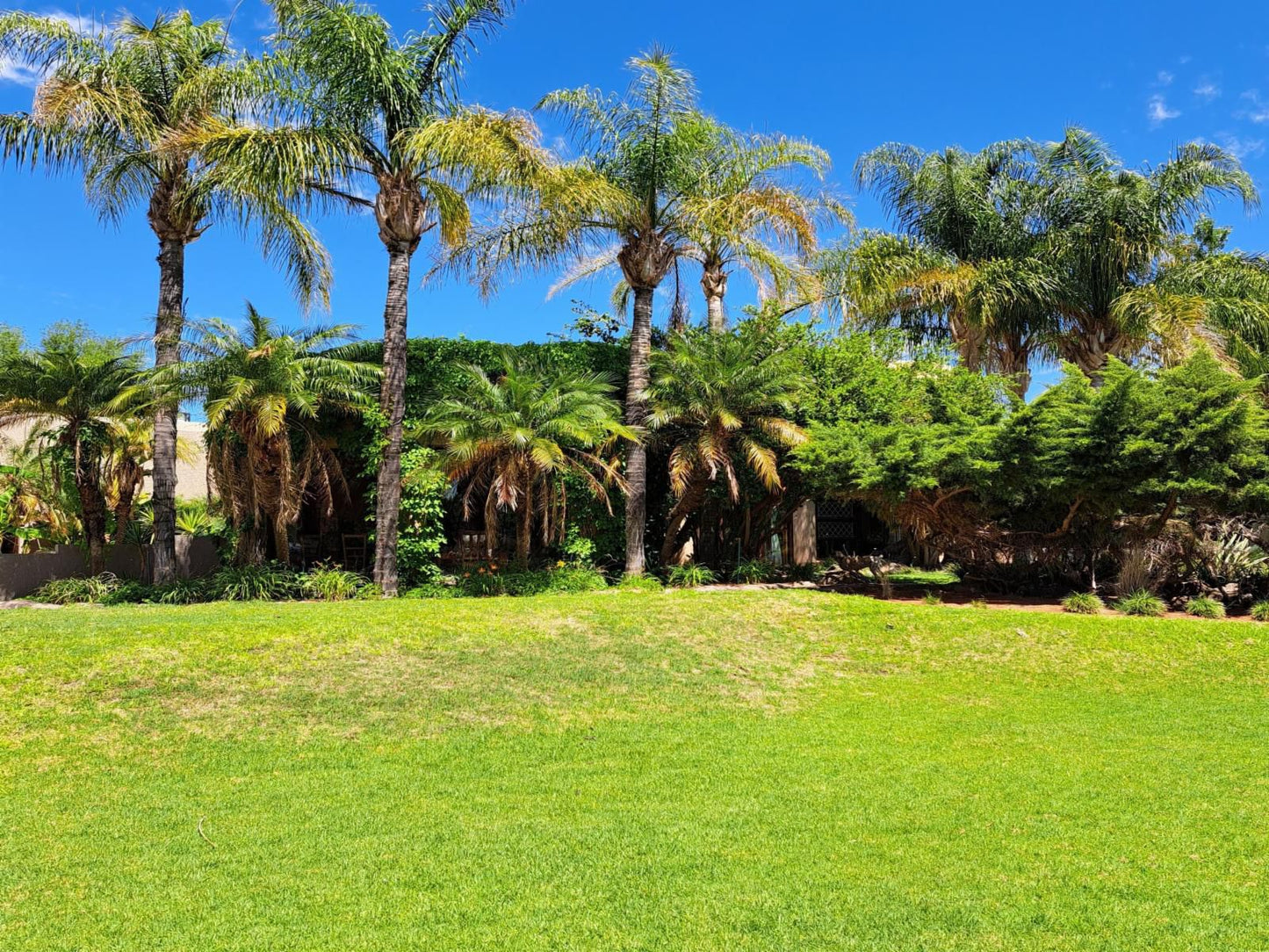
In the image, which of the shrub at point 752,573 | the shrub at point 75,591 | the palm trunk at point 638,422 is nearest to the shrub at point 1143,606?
the shrub at point 752,573

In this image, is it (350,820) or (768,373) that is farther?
(768,373)

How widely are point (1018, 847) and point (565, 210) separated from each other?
41.1 ft

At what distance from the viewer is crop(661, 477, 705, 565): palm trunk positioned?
56.1ft

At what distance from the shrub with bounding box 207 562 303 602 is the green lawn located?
83.9 inches

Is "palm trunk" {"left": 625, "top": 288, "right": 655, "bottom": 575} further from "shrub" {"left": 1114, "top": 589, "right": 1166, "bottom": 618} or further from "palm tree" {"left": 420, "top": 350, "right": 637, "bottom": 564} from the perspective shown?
"shrub" {"left": 1114, "top": 589, "right": 1166, "bottom": 618}

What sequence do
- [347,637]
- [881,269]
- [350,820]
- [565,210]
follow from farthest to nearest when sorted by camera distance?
[881,269]
[565,210]
[347,637]
[350,820]

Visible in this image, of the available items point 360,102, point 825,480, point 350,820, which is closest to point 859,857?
point 350,820

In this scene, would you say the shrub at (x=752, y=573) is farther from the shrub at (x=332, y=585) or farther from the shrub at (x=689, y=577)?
the shrub at (x=332, y=585)

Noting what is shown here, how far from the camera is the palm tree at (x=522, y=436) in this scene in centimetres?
1458

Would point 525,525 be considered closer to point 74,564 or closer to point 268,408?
point 268,408

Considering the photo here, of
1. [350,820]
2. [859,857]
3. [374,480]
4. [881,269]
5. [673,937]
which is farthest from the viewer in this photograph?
[881,269]

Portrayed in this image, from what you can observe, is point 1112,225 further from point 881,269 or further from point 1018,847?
point 1018,847

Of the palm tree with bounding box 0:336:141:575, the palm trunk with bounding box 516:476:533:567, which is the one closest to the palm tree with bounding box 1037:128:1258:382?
the palm trunk with bounding box 516:476:533:567

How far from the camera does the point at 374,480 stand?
56.9 ft
